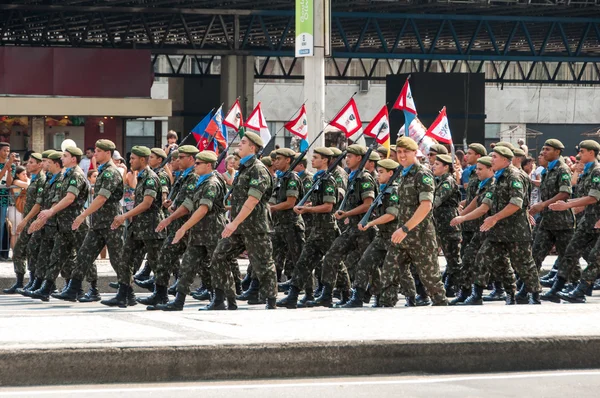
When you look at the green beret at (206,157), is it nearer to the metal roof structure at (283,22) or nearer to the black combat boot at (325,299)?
the black combat boot at (325,299)

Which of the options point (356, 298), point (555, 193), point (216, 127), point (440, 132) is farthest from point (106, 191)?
point (440, 132)

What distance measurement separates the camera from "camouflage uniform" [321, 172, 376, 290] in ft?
44.1

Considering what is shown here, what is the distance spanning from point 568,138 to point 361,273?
4957cm

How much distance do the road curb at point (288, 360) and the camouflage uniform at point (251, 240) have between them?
368 centimetres

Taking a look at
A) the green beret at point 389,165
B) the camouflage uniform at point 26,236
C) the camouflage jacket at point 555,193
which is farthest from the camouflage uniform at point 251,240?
the camouflage uniform at point 26,236

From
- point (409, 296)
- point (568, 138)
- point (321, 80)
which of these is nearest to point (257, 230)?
point (409, 296)

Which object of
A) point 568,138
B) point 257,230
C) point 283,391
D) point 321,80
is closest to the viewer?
point 283,391

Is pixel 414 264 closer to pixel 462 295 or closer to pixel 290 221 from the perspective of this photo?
pixel 462 295

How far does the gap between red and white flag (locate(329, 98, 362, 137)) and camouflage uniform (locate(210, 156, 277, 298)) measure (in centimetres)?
627

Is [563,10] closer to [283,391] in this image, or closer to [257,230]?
[257,230]

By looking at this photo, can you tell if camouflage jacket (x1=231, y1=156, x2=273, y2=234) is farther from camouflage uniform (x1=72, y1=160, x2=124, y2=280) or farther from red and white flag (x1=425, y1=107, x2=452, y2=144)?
red and white flag (x1=425, y1=107, x2=452, y2=144)

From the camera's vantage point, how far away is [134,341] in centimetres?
901

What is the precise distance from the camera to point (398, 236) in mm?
11773

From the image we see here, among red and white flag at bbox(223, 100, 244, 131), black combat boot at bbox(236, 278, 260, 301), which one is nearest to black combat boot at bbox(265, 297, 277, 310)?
black combat boot at bbox(236, 278, 260, 301)
